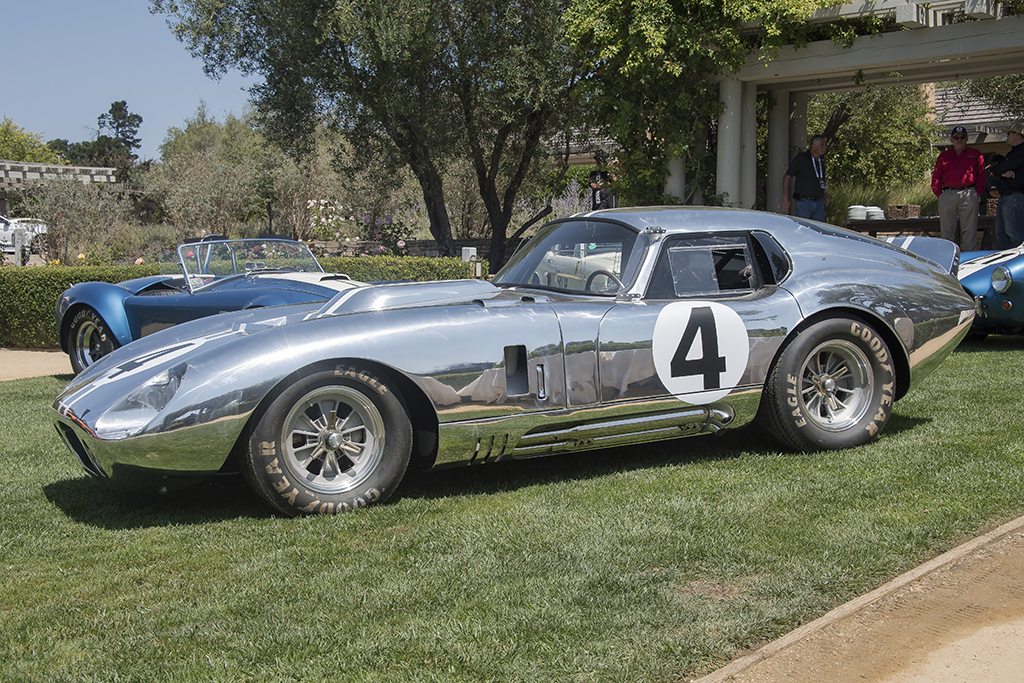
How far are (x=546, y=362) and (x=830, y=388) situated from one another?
70.1 inches

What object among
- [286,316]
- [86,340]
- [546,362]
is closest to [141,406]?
[286,316]

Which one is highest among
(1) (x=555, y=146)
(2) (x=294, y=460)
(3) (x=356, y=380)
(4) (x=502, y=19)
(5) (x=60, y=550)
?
(4) (x=502, y=19)

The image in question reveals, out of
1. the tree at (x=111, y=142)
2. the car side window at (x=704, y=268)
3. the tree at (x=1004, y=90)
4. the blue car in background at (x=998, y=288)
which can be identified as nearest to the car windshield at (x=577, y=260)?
the car side window at (x=704, y=268)

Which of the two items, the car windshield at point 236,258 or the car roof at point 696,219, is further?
the car windshield at point 236,258

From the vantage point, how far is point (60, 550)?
371 cm

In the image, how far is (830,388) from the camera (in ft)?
16.3

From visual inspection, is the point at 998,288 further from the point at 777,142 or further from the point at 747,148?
the point at 777,142

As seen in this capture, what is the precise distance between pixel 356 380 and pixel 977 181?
34.2 ft

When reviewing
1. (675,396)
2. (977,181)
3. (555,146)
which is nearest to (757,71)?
(977,181)

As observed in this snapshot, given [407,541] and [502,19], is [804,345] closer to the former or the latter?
[407,541]

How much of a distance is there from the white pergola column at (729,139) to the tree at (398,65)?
321 cm

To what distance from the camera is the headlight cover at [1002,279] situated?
7.91 metres

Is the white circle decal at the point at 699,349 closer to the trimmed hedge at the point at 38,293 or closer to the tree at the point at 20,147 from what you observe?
the trimmed hedge at the point at 38,293

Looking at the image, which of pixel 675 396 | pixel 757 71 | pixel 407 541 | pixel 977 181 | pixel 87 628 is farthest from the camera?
pixel 757 71
